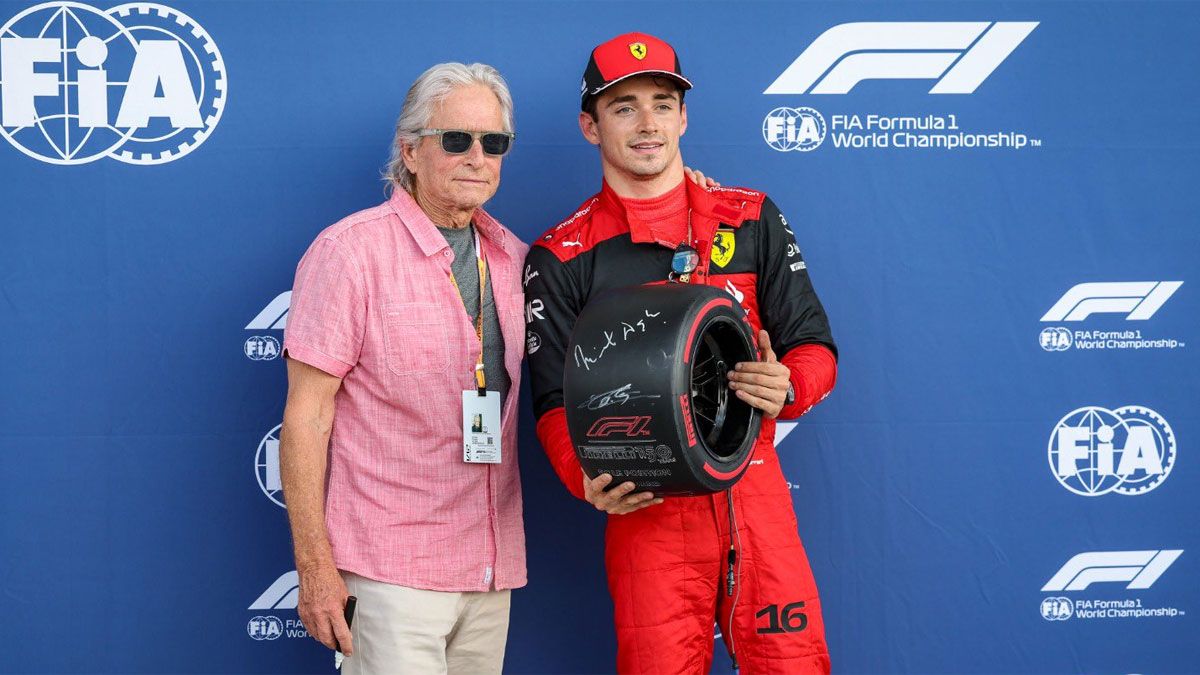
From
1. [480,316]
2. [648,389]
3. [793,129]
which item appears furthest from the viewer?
[793,129]

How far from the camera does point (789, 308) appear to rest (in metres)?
2.02

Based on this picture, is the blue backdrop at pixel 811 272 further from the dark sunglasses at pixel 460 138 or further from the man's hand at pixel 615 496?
the man's hand at pixel 615 496

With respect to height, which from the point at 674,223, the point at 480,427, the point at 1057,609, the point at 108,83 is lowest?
the point at 1057,609

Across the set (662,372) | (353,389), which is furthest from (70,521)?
(662,372)

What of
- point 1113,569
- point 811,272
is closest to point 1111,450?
point 1113,569

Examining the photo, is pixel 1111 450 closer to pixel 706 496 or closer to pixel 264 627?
pixel 706 496

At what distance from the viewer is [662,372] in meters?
1.63

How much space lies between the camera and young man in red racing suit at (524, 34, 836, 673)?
189 centimetres

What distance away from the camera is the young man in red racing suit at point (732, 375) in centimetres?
189

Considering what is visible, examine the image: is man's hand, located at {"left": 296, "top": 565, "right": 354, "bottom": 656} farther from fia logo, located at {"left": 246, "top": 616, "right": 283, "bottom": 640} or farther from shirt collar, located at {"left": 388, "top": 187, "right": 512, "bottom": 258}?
fia logo, located at {"left": 246, "top": 616, "right": 283, "bottom": 640}

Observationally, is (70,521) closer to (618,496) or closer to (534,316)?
(534,316)

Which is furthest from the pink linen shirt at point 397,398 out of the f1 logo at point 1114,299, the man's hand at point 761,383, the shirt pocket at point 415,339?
the f1 logo at point 1114,299

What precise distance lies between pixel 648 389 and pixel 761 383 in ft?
0.84

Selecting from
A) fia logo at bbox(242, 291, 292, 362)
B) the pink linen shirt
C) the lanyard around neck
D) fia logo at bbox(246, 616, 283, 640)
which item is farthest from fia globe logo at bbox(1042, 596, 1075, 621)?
fia logo at bbox(242, 291, 292, 362)
